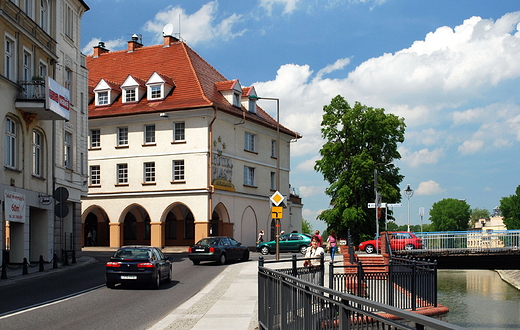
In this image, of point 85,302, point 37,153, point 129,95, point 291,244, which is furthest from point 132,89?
point 85,302

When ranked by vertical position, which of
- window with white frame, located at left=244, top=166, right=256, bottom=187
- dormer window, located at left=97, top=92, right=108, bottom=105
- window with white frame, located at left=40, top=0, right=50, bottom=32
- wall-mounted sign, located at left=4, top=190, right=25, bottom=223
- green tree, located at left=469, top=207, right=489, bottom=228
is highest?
window with white frame, located at left=40, top=0, right=50, bottom=32

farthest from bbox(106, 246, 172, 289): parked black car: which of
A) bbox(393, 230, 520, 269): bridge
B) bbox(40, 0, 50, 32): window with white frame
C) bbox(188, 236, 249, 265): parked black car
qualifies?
bbox(393, 230, 520, 269): bridge

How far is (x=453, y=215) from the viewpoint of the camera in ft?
472

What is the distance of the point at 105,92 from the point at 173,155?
354 inches

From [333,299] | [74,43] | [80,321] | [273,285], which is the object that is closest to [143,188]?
[74,43]

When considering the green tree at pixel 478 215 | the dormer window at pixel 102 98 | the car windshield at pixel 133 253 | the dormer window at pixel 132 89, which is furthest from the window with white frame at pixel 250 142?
the green tree at pixel 478 215

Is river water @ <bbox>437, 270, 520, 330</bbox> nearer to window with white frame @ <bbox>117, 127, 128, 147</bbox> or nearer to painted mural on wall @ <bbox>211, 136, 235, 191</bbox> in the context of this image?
painted mural on wall @ <bbox>211, 136, 235, 191</bbox>

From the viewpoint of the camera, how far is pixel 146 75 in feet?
182

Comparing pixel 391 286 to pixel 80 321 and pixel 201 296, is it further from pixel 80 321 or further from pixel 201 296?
pixel 80 321

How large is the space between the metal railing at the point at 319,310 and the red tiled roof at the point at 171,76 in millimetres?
39346

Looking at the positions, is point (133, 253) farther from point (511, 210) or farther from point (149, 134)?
point (511, 210)

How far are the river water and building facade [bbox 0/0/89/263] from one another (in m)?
18.2

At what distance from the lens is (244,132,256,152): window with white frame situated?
54.8 meters

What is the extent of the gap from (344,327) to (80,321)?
9.24 metres
